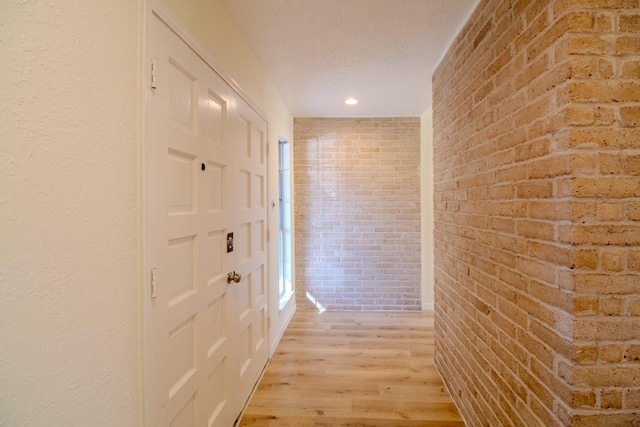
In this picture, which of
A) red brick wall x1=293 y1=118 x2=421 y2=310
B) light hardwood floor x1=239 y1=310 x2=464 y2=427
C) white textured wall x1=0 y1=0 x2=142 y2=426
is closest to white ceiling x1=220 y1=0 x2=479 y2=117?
red brick wall x1=293 y1=118 x2=421 y2=310

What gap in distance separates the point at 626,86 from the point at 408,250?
3.07 m

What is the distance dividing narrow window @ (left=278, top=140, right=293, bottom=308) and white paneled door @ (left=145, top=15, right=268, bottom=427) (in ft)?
5.40

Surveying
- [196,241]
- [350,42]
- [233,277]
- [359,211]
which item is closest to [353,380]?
[233,277]

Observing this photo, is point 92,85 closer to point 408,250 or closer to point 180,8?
point 180,8

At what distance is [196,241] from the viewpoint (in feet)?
4.57

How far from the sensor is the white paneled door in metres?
1.11

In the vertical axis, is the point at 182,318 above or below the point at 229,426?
above

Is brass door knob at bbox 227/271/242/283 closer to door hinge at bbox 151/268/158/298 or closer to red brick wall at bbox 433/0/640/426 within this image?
door hinge at bbox 151/268/158/298

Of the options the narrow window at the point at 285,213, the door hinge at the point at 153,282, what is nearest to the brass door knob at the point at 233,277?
the door hinge at the point at 153,282

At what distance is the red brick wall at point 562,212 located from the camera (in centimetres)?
98

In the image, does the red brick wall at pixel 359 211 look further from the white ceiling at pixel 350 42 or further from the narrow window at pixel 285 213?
the white ceiling at pixel 350 42

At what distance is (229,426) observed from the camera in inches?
69.5

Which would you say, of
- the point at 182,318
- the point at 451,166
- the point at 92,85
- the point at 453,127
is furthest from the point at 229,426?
the point at 453,127

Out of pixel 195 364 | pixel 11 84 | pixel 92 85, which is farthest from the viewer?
pixel 195 364
